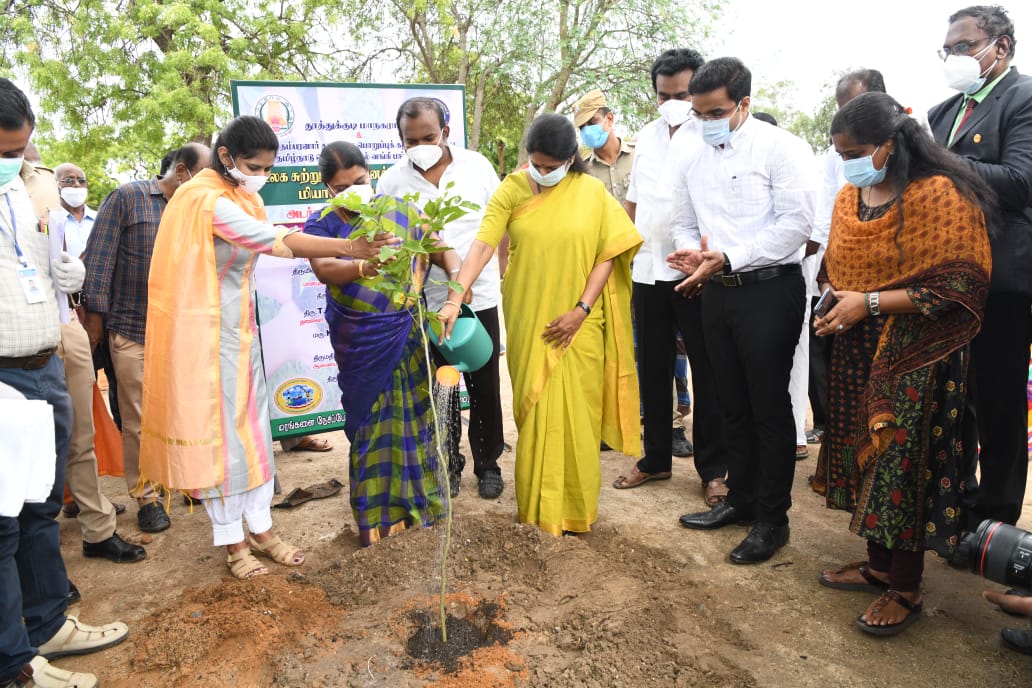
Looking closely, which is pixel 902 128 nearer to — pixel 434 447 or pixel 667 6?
pixel 434 447

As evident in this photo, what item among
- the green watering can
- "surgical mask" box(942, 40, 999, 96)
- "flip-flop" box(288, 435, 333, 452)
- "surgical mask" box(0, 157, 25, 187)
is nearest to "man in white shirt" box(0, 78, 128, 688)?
"surgical mask" box(0, 157, 25, 187)

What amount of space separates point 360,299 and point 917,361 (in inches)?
85.8

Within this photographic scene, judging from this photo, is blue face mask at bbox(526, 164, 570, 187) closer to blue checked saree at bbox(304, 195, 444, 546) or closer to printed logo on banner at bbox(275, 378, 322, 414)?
blue checked saree at bbox(304, 195, 444, 546)

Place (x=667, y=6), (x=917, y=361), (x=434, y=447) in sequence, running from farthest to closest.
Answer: (x=667, y=6) → (x=434, y=447) → (x=917, y=361)

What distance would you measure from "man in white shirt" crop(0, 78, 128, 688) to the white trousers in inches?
25.3

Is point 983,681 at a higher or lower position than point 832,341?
lower

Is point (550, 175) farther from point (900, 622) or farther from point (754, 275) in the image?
point (900, 622)

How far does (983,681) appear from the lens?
7.54 feet

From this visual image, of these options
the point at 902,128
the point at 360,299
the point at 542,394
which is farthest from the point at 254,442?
the point at 902,128

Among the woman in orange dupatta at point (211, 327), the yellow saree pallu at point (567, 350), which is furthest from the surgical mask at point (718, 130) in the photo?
the woman in orange dupatta at point (211, 327)

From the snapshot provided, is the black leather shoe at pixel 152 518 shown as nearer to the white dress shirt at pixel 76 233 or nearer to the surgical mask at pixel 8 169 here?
the surgical mask at pixel 8 169

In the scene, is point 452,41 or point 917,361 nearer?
point 917,361

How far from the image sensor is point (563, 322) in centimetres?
318

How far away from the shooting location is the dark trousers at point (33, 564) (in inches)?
85.0
